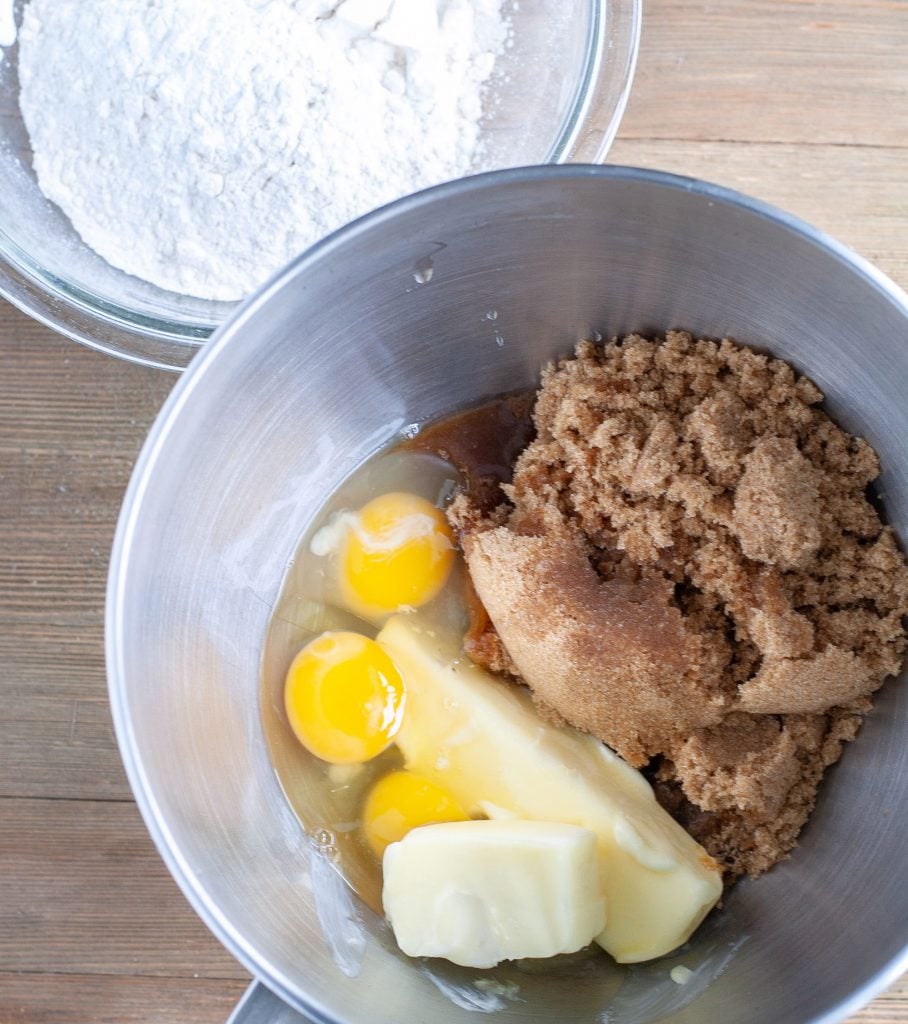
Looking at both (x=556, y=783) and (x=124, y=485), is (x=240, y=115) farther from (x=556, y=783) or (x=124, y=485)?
(x=556, y=783)

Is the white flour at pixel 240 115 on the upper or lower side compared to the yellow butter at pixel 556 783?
upper

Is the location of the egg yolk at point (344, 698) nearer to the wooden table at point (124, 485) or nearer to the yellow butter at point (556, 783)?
the yellow butter at point (556, 783)

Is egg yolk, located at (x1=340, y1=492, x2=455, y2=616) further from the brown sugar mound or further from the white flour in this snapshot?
the white flour

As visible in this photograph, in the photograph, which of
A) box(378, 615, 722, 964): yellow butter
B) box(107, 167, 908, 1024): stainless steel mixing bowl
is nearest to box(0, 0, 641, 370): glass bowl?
box(107, 167, 908, 1024): stainless steel mixing bowl

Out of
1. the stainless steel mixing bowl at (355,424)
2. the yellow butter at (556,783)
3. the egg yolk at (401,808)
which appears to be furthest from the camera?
the egg yolk at (401,808)

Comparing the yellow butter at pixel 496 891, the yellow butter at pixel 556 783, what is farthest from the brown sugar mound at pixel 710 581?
the yellow butter at pixel 496 891

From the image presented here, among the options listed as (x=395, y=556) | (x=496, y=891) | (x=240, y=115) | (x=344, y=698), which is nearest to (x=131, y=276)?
(x=240, y=115)

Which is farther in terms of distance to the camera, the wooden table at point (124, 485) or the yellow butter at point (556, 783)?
the wooden table at point (124, 485)

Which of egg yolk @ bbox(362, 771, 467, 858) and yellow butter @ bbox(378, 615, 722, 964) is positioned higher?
yellow butter @ bbox(378, 615, 722, 964)
